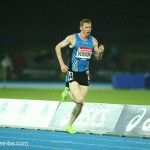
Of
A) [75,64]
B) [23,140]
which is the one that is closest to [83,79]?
[75,64]

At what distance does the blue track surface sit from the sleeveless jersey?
Answer: 1349 mm

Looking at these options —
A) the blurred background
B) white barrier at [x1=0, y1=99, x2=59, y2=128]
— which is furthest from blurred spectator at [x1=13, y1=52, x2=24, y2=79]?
white barrier at [x1=0, y1=99, x2=59, y2=128]

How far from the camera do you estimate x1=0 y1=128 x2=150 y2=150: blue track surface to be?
8303 millimetres

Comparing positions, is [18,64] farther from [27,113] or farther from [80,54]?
[80,54]

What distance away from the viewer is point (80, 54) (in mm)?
9930

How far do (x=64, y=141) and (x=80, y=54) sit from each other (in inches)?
73.3

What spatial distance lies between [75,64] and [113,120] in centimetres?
136

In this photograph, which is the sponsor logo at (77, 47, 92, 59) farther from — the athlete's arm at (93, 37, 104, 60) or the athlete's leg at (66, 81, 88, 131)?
the athlete's leg at (66, 81, 88, 131)

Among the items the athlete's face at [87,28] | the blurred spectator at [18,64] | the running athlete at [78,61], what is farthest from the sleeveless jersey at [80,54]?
the blurred spectator at [18,64]

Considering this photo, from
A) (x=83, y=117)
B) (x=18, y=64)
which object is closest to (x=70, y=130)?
(x=83, y=117)

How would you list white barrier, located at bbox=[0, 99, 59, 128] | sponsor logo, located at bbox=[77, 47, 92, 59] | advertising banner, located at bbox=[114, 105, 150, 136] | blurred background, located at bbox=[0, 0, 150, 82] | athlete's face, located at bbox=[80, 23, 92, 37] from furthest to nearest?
blurred background, located at bbox=[0, 0, 150, 82] → white barrier, located at bbox=[0, 99, 59, 128] → sponsor logo, located at bbox=[77, 47, 92, 59] → athlete's face, located at bbox=[80, 23, 92, 37] → advertising banner, located at bbox=[114, 105, 150, 136]

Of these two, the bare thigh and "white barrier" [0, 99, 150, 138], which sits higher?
the bare thigh

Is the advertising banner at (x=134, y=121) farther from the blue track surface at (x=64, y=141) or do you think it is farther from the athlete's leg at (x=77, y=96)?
the athlete's leg at (x=77, y=96)

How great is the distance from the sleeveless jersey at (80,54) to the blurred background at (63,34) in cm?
1749
